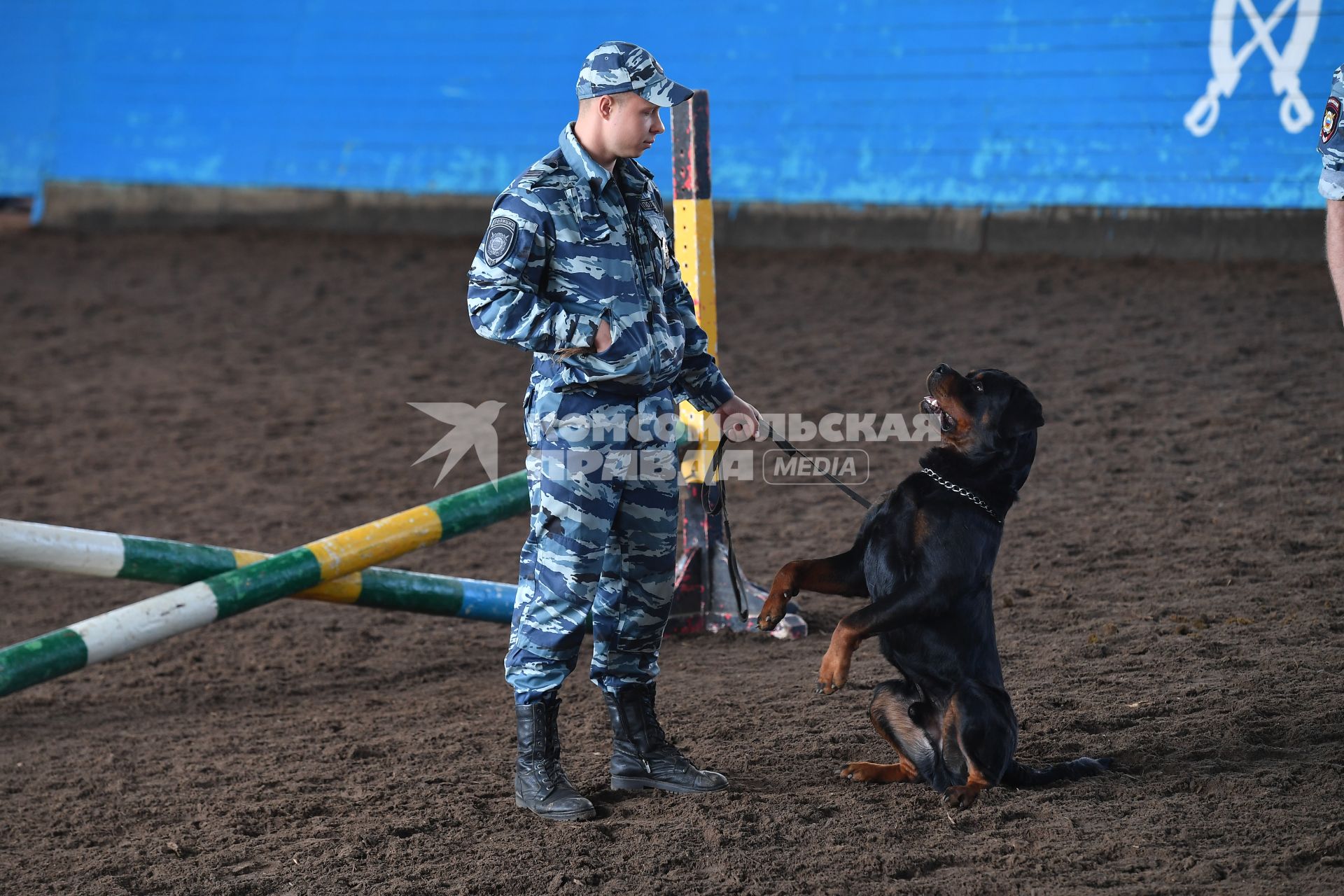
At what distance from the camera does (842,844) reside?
3.06 metres

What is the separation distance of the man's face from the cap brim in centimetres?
1

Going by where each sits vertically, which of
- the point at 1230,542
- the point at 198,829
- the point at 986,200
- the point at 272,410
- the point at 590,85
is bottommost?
the point at 198,829

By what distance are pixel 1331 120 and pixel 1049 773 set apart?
1850 millimetres

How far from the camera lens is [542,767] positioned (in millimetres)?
3379

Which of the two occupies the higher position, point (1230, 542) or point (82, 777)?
point (1230, 542)

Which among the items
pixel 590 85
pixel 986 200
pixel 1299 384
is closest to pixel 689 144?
pixel 590 85

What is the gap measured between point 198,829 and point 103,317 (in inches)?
353

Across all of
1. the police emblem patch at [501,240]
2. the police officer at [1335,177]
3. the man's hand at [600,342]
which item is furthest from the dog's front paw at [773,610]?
the police officer at [1335,177]

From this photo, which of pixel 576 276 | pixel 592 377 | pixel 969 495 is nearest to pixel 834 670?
pixel 969 495

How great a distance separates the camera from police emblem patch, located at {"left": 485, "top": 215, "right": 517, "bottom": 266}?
307 centimetres

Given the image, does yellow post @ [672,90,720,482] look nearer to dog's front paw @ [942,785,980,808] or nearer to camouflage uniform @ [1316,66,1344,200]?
dog's front paw @ [942,785,980,808]

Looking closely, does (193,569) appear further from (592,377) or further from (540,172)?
(540,172)

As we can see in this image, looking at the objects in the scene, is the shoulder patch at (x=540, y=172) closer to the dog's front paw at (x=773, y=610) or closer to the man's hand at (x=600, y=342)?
the man's hand at (x=600, y=342)

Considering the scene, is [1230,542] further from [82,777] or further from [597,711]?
[82,777]
